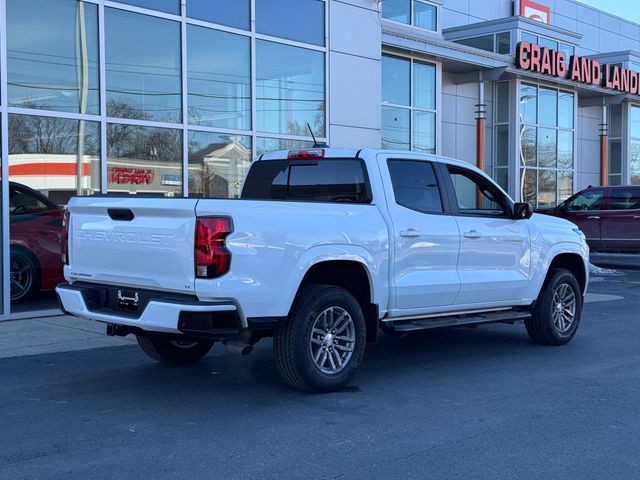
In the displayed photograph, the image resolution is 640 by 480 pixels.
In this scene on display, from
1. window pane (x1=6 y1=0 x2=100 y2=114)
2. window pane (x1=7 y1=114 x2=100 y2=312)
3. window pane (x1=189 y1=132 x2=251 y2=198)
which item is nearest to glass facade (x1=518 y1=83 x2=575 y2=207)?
window pane (x1=189 y1=132 x2=251 y2=198)

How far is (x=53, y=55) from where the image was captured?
10938 millimetres

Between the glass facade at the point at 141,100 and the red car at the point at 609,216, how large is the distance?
8109mm

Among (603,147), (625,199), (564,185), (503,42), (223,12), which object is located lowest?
(625,199)

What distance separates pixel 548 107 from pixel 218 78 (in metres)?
14.7

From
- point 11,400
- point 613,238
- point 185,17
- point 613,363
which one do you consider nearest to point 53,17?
point 185,17

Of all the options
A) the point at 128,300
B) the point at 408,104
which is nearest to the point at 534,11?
the point at 408,104

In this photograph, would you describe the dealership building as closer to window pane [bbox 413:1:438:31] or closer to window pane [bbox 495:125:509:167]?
window pane [bbox 413:1:438:31]

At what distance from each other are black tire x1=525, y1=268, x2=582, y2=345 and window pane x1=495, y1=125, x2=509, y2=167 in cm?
1551

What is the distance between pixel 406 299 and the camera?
6.94 metres

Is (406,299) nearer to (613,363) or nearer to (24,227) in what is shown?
(613,363)

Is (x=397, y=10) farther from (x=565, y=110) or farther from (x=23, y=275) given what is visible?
(x=23, y=275)

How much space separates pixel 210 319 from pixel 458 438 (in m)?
1.89

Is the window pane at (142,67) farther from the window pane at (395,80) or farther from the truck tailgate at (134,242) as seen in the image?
the window pane at (395,80)

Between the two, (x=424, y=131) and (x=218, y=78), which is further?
(x=424, y=131)
